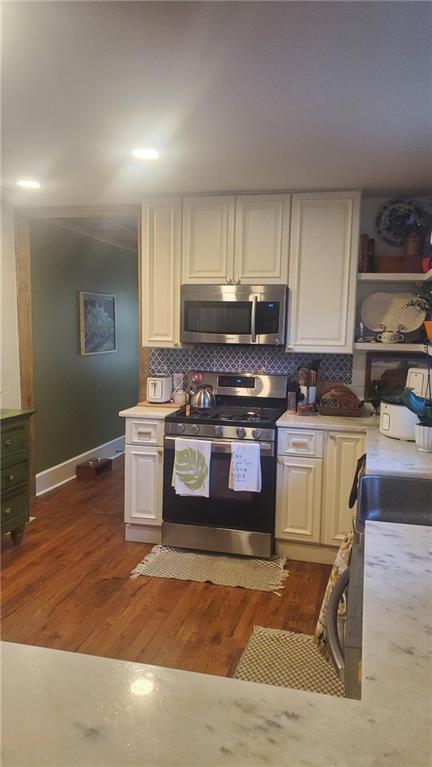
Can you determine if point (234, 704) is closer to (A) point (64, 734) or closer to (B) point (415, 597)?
(A) point (64, 734)

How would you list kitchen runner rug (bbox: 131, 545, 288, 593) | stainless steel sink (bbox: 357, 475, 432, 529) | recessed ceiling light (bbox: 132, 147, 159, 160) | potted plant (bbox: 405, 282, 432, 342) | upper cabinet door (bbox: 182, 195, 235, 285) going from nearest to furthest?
1. stainless steel sink (bbox: 357, 475, 432, 529)
2. recessed ceiling light (bbox: 132, 147, 159, 160)
3. kitchen runner rug (bbox: 131, 545, 288, 593)
4. potted plant (bbox: 405, 282, 432, 342)
5. upper cabinet door (bbox: 182, 195, 235, 285)

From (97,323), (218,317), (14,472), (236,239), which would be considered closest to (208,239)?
(236,239)

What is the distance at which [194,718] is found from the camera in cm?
63

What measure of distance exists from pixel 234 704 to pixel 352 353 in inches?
118

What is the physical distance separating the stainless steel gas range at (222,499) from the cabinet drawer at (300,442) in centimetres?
6

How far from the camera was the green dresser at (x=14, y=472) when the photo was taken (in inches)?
132

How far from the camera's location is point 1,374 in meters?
3.99

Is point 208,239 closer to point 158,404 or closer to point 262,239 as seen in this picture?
point 262,239

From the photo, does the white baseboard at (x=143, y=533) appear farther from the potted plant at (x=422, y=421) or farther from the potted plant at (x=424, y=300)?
the potted plant at (x=424, y=300)

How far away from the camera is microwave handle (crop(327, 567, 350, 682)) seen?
1.36m

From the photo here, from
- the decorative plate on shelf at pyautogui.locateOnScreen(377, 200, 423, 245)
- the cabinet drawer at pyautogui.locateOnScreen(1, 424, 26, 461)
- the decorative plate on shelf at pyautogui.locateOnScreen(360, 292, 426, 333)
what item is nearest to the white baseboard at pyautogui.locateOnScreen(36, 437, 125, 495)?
the cabinet drawer at pyautogui.locateOnScreen(1, 424, 26, 461)

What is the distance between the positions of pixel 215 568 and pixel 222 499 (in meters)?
0.41

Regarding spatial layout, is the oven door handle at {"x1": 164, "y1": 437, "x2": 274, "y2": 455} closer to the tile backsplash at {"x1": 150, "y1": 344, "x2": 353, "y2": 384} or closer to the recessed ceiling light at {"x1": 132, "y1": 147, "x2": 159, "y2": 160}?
the tile backsplash at {"x1": 150, "y1": 344, "x2": 353, "y2": 384}

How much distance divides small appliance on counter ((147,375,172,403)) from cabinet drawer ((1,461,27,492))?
0.95 metres
